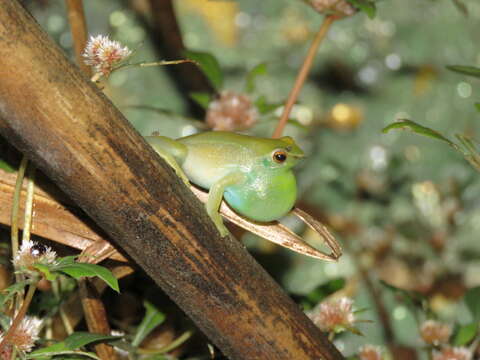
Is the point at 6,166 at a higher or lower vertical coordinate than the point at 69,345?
higher

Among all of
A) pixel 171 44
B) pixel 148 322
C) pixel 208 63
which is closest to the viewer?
pixel 148 322

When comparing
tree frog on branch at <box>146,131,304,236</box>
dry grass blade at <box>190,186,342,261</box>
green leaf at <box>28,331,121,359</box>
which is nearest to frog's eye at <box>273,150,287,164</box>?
tree frog on branch at <box>146,131,304,236</box>

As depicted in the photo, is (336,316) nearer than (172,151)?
No

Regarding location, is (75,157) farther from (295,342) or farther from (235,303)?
(295,342)

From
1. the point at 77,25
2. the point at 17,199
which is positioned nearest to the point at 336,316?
the point at 17,199

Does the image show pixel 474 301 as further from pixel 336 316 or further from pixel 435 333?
pixel 336 316

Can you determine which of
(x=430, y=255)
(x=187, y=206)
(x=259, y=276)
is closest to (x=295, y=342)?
(x=259, y=276)
